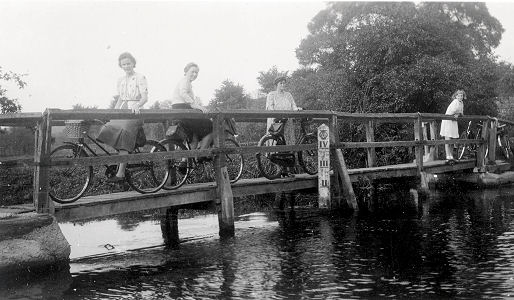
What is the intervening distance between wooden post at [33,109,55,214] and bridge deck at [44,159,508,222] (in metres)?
0.26

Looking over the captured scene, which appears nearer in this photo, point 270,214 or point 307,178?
point 307,178

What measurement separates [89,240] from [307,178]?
3796 mm

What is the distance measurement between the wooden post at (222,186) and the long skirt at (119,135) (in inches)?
51.8

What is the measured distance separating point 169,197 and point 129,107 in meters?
1.33

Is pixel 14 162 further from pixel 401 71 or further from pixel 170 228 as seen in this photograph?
pixel 401 71

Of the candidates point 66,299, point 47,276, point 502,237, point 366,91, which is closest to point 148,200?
point 47,276

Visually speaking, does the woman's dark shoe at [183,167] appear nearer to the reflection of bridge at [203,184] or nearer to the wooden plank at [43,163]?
the reflection of bridge at [203,184]

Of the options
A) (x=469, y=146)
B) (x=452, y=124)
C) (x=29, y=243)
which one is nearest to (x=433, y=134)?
(x=452, y=124)

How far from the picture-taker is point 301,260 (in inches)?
254

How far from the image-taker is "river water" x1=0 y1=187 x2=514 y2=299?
17.0ft

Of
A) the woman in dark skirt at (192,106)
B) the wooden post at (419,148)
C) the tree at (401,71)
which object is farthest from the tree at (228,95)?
the woman in dark skirt at (192,106)

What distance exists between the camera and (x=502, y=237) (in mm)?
7445

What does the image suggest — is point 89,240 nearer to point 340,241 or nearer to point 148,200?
point 148,200

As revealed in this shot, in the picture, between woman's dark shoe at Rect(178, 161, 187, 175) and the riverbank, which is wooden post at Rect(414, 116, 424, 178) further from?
the riverbank
